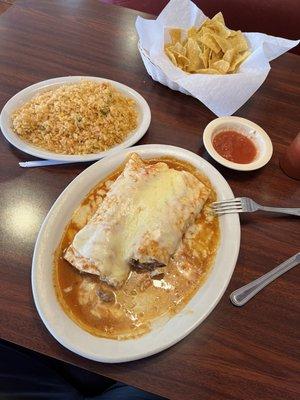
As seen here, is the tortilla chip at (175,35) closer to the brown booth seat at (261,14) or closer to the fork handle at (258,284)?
the brown booth seat at (261,14)

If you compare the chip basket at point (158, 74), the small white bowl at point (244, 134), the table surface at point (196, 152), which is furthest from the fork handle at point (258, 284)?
the chip basket at point (158, 74)

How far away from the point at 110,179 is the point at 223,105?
22.1 inches

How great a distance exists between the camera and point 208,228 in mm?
1144

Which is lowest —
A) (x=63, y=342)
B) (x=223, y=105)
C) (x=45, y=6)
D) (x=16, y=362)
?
(x=16, y=362)

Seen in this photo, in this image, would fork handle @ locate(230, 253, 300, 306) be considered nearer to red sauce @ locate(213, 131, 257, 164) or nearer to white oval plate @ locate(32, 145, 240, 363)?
white oval plate @ locate(32, 145, 240, 363)

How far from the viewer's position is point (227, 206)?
1.16 m

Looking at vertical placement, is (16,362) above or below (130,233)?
below

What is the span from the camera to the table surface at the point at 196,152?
2.97ft

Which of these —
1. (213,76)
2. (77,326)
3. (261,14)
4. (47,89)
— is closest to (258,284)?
(77,326)

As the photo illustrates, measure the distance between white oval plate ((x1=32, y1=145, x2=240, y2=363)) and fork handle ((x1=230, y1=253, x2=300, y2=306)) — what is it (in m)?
0.06

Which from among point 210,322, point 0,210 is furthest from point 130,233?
point 0,210

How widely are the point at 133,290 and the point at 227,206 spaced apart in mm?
395

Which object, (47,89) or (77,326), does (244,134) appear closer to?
(47,89)

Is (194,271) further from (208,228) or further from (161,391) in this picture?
(161,391)
